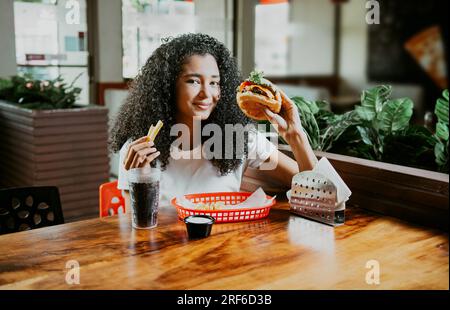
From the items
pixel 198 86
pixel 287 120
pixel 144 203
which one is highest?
pixel 198 86

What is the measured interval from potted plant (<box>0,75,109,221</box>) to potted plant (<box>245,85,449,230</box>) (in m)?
2.25

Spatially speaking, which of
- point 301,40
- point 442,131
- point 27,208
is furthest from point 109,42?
point 301,40

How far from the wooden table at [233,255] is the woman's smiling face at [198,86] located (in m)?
0.50

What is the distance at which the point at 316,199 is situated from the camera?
161 centimetres

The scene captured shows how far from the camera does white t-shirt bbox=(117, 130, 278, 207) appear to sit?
1994 millimetres

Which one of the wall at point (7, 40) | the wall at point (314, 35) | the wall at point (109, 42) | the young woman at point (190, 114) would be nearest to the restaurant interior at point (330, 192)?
the wall at point (314, 35)

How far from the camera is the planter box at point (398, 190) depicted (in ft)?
5.03

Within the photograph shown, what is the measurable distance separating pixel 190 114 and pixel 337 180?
2.24 feet

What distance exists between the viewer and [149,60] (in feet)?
7.06

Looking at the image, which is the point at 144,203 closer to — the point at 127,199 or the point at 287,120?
the point at 127,199

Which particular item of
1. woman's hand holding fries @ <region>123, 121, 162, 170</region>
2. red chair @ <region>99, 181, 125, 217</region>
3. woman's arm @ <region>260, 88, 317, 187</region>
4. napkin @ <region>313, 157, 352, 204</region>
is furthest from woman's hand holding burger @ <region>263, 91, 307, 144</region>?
red chair @ <region>99, 181, 125, 217</region>
